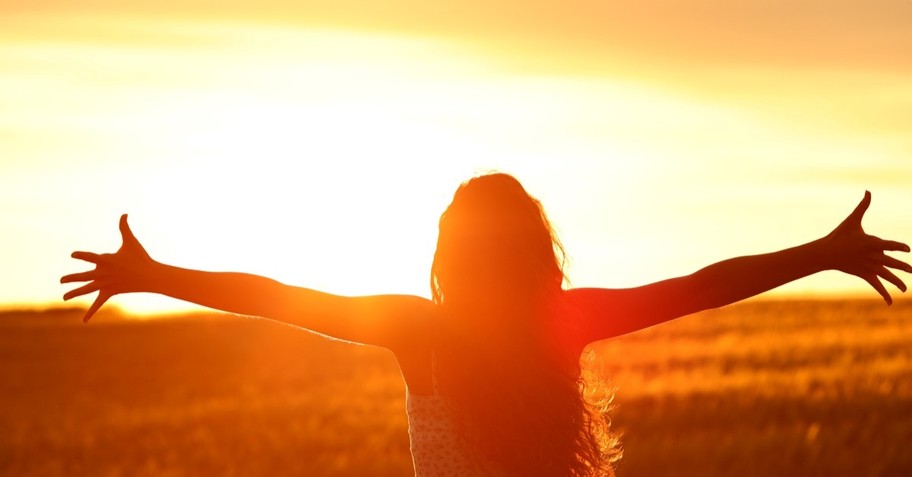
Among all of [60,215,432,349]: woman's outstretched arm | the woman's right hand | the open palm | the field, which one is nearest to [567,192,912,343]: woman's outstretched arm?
the open palm

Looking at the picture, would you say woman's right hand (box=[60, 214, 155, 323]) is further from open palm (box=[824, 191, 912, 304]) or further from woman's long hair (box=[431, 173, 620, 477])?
open palm (box=[824, 191, 912, 304])

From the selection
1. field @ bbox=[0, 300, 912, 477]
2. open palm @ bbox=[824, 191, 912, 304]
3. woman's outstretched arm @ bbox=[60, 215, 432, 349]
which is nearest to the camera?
woman's outstretched arm @ bbox=[60, 215, 432, 349]

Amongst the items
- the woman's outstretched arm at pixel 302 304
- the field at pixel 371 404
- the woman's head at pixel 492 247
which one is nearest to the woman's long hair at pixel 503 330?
the woman's head at pixel 492 247

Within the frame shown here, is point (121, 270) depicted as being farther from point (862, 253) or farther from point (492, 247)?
point (862, 253)

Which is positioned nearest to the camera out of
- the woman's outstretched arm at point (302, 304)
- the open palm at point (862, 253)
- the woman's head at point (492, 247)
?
the woman's outstretched arm at point (302, 304)

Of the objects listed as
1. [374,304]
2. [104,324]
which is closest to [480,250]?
[374,304]

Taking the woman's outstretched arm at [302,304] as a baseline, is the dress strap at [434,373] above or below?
below

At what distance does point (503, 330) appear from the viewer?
13.3 ft

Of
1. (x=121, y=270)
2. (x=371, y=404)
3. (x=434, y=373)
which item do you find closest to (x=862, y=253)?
(x=434, y=373)

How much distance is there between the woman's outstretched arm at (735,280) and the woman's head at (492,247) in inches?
5.9

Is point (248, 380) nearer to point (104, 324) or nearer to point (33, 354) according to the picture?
point (33, 354)

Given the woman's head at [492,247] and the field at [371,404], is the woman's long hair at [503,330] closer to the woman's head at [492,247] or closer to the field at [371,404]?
the woman's head at [492,247]

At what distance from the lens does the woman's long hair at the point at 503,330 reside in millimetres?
4020

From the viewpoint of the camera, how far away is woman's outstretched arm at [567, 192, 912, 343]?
4.06 metres
